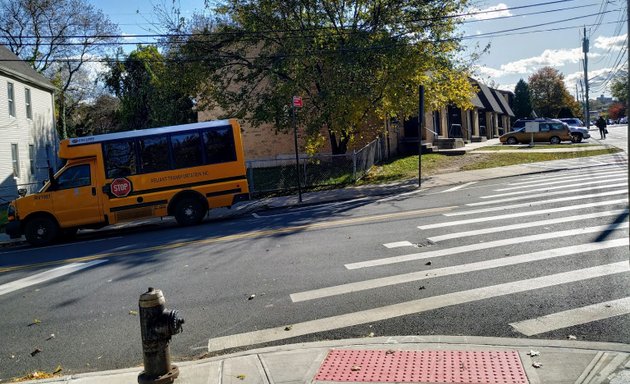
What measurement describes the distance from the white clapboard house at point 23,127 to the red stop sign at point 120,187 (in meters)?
12.4

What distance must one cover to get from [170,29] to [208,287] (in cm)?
1687

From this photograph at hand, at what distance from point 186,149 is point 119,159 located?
71.7 inches

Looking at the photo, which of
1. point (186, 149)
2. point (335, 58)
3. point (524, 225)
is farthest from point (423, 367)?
point (335, 58)

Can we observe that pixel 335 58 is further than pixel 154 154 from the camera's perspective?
Yes

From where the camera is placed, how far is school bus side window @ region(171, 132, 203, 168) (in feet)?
47.4

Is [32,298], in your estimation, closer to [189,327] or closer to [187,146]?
[189,327]

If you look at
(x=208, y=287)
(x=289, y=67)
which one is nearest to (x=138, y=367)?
(x=208, y=287)

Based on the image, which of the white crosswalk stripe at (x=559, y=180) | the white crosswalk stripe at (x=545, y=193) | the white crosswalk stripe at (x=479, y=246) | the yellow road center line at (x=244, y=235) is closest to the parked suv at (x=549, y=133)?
the white crosswalk stripe at (x=559, y=180)

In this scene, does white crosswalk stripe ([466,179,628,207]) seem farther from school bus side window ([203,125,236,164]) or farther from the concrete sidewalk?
the concrete sidewalk

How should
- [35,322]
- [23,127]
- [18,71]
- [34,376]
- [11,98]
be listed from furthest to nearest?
[23,127] < [18,71] < [11,98] < [35,322] < [34,376]

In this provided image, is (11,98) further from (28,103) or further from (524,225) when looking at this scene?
(524,225)

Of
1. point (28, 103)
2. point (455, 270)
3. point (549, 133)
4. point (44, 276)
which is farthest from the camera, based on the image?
point (549, 133)

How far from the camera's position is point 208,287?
7.40 metres

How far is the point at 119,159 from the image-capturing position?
14.1 m
